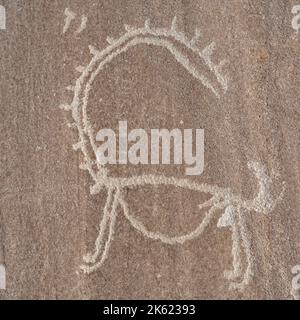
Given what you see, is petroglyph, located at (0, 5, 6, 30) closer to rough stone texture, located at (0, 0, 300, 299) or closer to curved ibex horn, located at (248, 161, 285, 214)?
rough stone texture, located at (0, 0, 300, 299)

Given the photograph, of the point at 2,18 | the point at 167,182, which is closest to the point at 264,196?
the point at 167,182

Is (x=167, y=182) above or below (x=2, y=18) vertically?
below

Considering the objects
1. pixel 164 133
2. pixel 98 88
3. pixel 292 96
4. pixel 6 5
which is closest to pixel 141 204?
pixel 164 133

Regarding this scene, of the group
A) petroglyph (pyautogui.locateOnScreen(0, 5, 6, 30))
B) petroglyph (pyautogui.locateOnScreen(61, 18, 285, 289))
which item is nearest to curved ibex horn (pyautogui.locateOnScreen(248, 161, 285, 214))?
petroglyph (pyautogui.locateOnScreen(61, 18, 285, 289))

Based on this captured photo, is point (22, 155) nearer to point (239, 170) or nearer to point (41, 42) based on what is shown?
point (41, 42)

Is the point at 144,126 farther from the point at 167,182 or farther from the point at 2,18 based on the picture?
the point at 2,18

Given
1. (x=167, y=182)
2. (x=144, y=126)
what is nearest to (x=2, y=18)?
(x=144, y=126)

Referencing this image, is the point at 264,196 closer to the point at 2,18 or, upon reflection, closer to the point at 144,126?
the point at 144,126

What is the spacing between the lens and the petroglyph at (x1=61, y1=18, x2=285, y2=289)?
1349mm

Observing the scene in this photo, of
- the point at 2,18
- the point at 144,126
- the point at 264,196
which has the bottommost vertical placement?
the point at 264,196

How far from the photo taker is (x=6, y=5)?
53.8 inches

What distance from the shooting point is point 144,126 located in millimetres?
1360

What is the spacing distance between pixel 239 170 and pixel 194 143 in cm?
12

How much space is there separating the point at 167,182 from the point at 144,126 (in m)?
0.14
